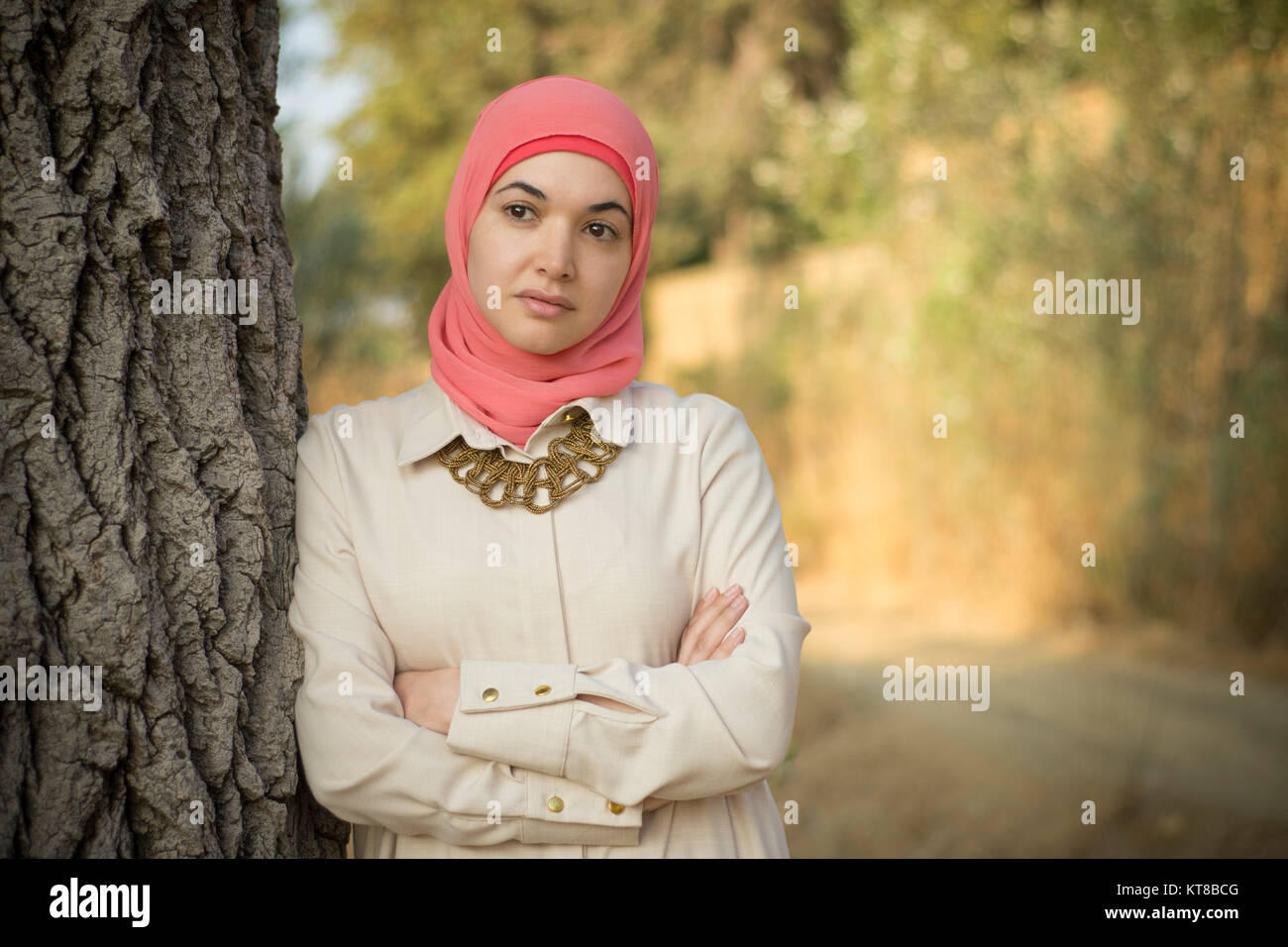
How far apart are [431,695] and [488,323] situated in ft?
2.17

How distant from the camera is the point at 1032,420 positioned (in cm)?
674

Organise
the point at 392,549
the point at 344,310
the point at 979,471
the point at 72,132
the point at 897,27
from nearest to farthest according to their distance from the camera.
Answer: the point at 72,132 < the point at 392,549 < the point at 344,310 < the point at 979,471 < the point at 897,27

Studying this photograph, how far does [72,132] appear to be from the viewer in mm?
1636

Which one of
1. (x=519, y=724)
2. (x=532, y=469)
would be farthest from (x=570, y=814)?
(x=532, y=469)

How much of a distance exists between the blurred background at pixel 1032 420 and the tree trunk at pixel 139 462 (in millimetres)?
1759

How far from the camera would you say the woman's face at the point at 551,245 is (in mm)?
1851

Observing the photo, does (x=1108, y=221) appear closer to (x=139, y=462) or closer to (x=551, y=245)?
(x=551, y=245)

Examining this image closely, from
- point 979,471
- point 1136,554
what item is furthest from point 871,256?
point 1136,554

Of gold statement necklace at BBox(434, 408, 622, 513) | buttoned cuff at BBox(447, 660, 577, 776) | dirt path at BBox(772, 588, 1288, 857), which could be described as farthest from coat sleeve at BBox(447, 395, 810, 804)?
dirt path at BBox(772, 588, 1288, 857)

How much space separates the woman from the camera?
168 centimetres

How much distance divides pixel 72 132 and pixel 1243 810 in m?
4.44

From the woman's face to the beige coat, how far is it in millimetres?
169

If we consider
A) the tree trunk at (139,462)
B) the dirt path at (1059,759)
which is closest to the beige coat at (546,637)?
the tree trunk at (139,462)
